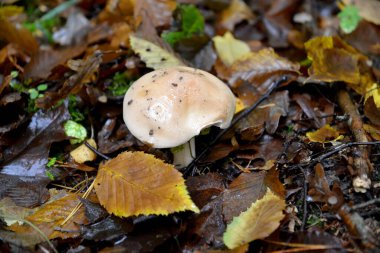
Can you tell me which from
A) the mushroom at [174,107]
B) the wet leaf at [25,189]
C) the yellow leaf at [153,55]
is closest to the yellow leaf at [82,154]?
the wet leaf at [25,189]

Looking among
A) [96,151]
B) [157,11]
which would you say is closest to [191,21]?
[157,11]

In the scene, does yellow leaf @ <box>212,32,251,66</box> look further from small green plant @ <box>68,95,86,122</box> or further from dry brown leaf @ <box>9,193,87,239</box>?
dry brown leaf @ <box>9,193,87,239</box>

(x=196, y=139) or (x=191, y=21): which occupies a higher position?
(x=191, y=21)

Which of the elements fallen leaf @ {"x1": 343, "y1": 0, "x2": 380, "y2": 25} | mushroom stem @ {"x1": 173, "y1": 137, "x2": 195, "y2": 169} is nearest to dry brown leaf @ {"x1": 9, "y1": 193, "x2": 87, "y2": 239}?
mushroom stem @ {"x1": 173, "y1": 137, "x2": 195, "y2": 169}

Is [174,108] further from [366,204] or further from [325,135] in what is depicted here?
[366,204]

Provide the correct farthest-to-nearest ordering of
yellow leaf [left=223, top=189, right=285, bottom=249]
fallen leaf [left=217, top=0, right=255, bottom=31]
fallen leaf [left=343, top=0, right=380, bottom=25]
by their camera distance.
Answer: fallen leaf [left=217, top=0, right=255, bottom=31] → fallen leaf [left=343, top=0, right=380, bottom=25] → yellow leaf [left=223, top=189, right=285, bottom=249]
